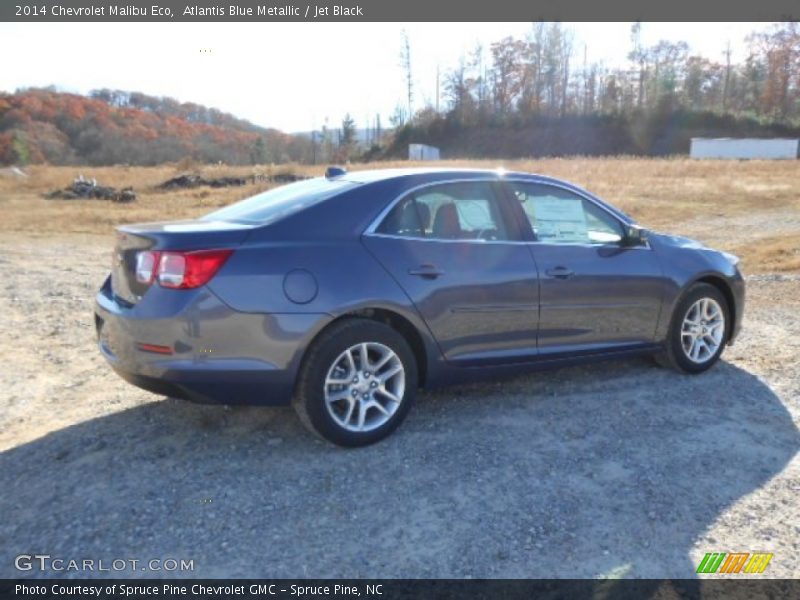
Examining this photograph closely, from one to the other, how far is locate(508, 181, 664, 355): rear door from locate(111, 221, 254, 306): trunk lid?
1.97m

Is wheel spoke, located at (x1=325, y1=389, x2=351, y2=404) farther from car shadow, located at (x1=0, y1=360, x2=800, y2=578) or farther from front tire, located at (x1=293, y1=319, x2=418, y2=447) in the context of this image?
car shadow, located at (x1=0, y1=360, x2=800, y2=578)

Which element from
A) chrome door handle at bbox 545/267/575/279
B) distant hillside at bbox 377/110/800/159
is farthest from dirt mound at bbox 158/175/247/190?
distant hillside at bbox 377/110/800/159

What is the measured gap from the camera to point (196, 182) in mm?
33906

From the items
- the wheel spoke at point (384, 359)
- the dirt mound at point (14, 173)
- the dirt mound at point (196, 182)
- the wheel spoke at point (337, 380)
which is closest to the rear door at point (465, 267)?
the wheel spoke at point (384, 359)

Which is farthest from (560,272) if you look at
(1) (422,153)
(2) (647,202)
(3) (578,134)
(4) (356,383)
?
(3) (578,134)

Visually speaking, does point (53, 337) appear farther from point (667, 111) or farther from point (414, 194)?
point (667, 111)

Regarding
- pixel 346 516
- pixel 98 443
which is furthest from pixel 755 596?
pixel 98 443

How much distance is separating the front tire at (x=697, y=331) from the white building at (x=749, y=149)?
56.3 meters

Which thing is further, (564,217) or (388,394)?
(564,217)

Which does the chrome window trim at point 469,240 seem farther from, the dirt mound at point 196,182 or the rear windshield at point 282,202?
the dirt mound at point 196,182

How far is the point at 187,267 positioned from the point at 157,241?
0.28 metres

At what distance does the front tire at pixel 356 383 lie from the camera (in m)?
3.91

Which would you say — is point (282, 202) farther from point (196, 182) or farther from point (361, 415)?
point (196, 182)

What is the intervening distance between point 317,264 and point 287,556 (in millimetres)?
1564
